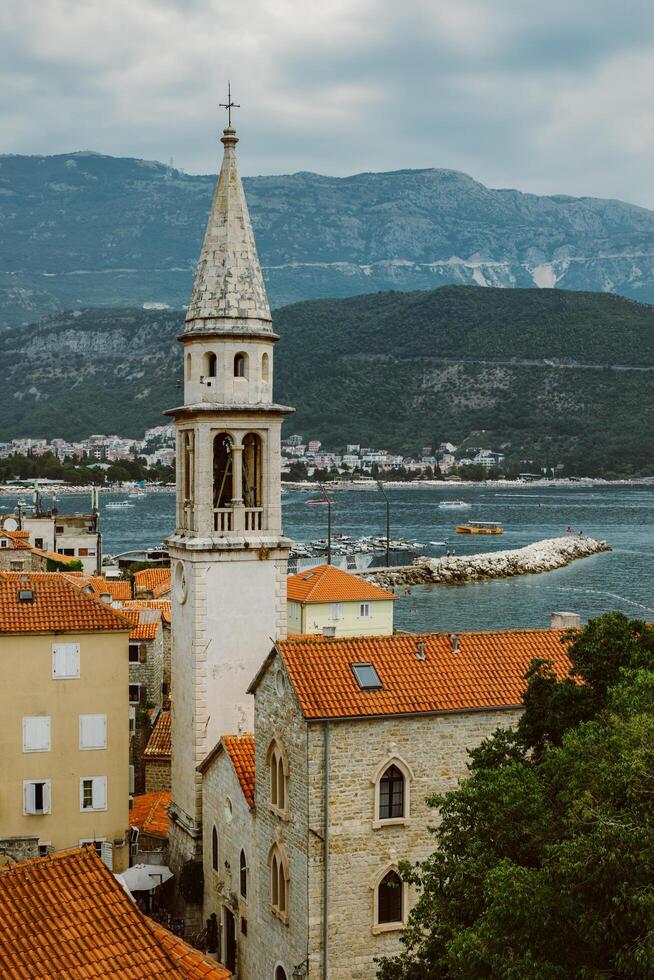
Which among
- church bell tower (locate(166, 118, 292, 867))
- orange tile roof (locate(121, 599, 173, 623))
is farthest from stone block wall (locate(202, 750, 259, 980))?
orange tile roof (locate(121, 599, 173, 623))

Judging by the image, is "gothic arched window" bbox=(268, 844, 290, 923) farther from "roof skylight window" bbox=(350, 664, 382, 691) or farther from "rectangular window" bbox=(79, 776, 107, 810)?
"rectangular window" bbox=(79, 776, 107, 810)

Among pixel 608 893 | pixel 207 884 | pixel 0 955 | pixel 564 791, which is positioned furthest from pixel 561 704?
pixel 207 884

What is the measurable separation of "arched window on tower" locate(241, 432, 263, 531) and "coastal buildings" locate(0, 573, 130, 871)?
3.25 m

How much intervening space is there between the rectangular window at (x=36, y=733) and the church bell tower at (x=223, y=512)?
2.43 metres

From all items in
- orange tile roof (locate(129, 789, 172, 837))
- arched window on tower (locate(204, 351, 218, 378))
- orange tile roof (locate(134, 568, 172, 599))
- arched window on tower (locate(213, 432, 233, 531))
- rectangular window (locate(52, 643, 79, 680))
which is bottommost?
orange tile roof (locate(129, 789, 172, 837))

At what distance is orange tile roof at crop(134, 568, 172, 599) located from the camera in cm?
4568

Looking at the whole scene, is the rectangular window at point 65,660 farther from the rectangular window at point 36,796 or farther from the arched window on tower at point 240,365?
the arched window on tower at point 240,365

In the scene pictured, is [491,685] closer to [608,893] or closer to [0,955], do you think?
[608,893]

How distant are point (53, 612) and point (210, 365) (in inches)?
222

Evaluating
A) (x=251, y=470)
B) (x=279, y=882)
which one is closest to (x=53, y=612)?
(x=251, y=470)

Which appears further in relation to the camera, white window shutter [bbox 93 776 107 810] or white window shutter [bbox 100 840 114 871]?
white window shutter [bbox 93 776 107 810]

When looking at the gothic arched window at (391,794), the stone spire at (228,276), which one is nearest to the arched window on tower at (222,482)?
the stone spire at (228,276)

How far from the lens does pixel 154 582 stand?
1962 inches

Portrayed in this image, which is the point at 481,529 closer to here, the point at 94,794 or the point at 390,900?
the point at 94,794
